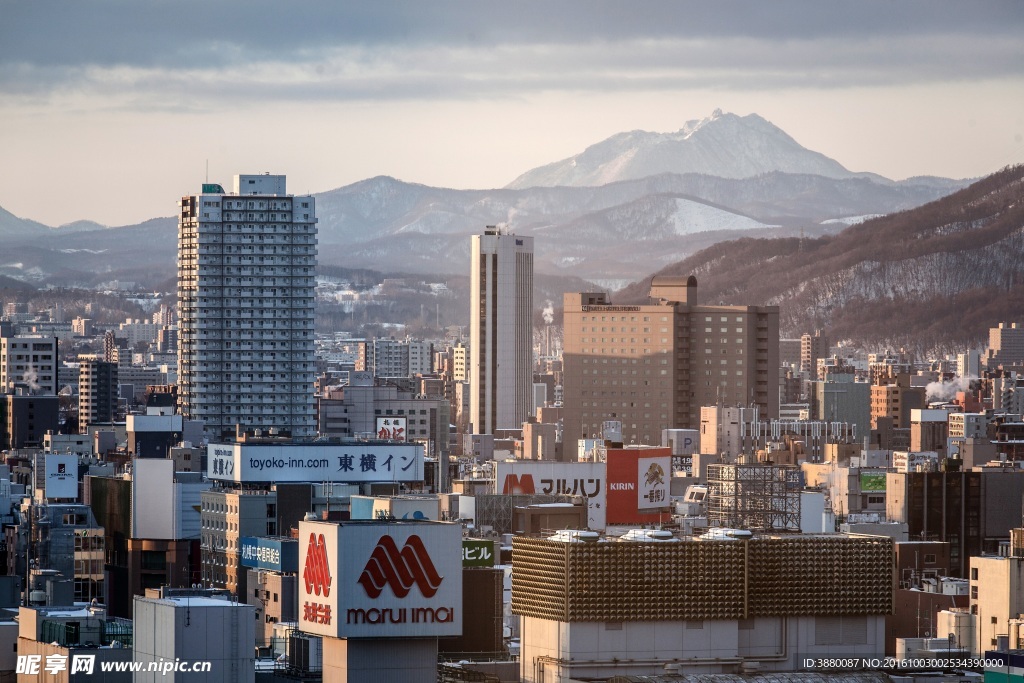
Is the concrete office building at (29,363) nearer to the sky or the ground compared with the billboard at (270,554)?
nearer to the sky

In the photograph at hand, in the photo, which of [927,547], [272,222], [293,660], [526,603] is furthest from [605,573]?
[272,222]

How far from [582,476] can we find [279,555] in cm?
2546

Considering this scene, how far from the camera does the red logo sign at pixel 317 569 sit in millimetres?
38719

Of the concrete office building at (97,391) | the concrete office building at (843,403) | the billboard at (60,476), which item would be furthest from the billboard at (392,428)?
the concrete office building at (843,403)

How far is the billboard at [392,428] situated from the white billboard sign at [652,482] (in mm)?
19529

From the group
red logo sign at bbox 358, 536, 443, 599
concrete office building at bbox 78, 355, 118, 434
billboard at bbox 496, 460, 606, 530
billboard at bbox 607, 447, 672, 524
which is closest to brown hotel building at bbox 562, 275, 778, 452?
concrete office building at bbox 78, 355, 118, 434

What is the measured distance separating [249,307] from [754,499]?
292 ft

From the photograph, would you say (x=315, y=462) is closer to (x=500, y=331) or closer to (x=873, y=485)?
(x=873, y=485)

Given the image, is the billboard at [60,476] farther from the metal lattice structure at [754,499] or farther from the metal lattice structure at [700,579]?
the metal lattice structure at [700,579]

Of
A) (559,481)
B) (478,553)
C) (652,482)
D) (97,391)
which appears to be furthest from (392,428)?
(478,553)

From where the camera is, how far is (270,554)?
61906 millimetres

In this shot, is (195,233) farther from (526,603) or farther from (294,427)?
(526,603)

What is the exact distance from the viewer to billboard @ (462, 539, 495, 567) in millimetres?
51562

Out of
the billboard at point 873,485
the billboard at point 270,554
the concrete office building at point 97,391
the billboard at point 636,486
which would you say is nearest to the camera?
the billboard at point 270,554
